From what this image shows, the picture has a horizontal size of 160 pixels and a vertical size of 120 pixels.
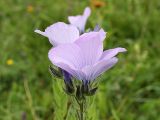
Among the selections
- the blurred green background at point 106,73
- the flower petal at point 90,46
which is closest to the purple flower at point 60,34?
the flower petal at point 90,46

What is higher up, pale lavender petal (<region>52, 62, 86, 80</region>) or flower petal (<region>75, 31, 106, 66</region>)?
flower petal (<region>75, 31, 106, 66</region>)

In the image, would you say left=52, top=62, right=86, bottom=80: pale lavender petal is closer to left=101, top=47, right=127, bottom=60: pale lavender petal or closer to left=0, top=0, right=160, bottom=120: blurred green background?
left=101, top=47, right=127, bottom=60: pale lavender petal

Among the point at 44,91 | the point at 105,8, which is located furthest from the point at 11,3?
the point at 44,91

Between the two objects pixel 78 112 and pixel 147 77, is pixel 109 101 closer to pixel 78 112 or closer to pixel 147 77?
pixel 147 77

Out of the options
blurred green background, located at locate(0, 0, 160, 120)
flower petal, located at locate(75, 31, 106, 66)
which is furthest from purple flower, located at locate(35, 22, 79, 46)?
blurred green background, located at locate(0, 0, 160, 120)

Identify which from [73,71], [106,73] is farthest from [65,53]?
[106,73]

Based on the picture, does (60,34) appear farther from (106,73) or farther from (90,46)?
(106,73)

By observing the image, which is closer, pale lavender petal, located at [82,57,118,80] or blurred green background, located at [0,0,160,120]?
pale lavender petal, located at [82,57,118,80]
